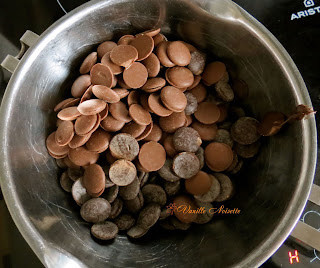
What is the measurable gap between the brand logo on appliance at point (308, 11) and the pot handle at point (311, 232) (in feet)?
2.57

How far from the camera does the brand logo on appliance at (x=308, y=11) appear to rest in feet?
4.74

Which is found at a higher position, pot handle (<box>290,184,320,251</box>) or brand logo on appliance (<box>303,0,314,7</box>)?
brand logo on appliance (<box>303,0,314,7</box>)

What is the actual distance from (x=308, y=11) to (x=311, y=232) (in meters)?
0.97

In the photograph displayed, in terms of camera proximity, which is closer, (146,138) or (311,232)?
(311,232)

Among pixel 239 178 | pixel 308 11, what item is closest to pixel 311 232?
pixel 239 178

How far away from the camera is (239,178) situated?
132 cm

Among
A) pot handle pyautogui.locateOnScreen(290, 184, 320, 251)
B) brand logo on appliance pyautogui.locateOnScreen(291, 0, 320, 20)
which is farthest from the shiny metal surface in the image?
brand logo on appliance pyautogui.locateOnScreen(291, 0, 320, 20)

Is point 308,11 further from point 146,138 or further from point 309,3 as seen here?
point 146,138

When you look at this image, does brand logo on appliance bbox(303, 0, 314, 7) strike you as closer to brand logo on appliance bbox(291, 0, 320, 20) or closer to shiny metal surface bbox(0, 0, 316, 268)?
brand logo on appliance bbox(291, 0, 320, 20)

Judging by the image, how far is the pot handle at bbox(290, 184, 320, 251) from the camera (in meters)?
1.16

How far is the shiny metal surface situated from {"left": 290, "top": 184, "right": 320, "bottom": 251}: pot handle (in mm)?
182

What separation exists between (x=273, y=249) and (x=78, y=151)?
0.75m

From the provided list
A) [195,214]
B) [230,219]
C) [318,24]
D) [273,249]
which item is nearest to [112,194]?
[195,214]

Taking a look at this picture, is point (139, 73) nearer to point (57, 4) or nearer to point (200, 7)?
point (200, 7)
